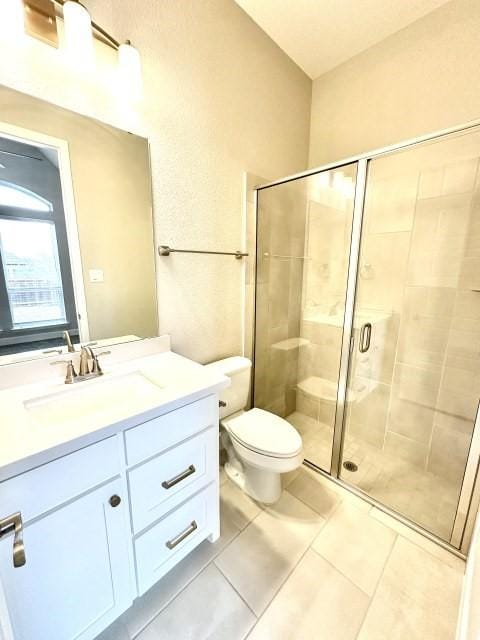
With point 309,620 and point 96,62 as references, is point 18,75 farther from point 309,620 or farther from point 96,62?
point 309,620

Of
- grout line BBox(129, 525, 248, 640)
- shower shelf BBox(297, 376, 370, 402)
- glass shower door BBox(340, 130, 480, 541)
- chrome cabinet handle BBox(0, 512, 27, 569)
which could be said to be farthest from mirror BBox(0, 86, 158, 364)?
shower shelf BBox(297, 376, 370, 402)

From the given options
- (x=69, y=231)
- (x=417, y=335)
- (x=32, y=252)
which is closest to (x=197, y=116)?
(x=69, y=231)

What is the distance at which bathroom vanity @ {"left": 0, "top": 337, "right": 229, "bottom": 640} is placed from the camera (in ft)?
2.22

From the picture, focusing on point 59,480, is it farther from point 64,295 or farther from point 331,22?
point 331,22

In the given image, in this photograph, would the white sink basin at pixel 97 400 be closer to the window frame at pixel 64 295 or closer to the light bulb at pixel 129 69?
the window frame at pixel 64 295

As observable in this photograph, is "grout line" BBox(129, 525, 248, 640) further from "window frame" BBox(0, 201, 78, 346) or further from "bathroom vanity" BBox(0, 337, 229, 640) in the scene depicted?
"window frame" BBox(0, 201, 78, 346)

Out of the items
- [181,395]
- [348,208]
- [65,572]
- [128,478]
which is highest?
[348,208]

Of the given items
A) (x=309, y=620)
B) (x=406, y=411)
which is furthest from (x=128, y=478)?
(x=406, y=411)

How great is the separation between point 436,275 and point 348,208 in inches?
26.0

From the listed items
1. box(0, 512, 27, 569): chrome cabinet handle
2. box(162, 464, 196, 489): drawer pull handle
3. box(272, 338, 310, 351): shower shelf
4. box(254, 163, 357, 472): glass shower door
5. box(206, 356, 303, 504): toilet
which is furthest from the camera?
box(272, 338, 310, 351): shower shelf

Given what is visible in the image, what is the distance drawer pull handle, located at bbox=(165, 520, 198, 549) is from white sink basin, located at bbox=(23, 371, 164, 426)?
571 millimetres

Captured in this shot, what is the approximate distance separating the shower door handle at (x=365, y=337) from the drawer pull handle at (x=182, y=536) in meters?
1.32

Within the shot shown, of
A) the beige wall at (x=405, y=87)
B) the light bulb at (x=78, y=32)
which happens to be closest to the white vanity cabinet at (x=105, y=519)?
the light bulb at (x=78, y=32)

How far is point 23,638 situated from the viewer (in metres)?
0.72
